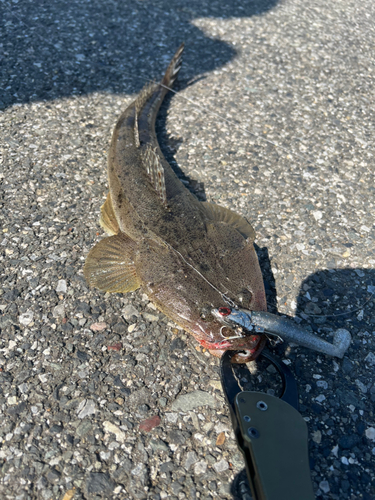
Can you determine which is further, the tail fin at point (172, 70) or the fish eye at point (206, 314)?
the tail fin at point (172, 70)

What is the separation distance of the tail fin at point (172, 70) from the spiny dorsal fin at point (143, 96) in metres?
0.17

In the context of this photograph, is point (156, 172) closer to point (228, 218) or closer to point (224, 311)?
point (228, 218)

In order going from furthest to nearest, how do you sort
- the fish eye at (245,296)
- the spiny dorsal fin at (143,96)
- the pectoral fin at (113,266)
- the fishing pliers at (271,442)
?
the spiny dorsal fin at (143,96), the pectoral fin at (113,266), the fish eye at (245,296), the fishing pliers at (271,442)

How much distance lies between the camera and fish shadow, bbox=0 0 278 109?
491 centimetres

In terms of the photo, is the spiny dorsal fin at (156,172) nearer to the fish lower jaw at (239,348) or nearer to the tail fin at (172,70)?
A: the fish lower jaw at (239,348)

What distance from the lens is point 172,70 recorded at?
498 centimetres

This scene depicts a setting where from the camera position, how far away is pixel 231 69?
5426 millimetres

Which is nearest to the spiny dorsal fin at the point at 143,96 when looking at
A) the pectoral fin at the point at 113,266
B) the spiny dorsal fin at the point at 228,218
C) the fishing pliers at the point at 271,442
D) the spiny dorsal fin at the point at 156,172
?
the spiny dorsal fin at the point at 156,172

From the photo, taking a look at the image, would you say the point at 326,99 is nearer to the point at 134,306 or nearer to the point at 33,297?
the point at 134,306

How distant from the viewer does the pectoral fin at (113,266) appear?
2934mm

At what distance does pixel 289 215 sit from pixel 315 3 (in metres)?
Result: 5.23

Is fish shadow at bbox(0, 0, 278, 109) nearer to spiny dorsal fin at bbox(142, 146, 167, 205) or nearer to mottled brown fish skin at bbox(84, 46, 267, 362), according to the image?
mottled brown fish skin at bbox(84, 46, 267, 362)

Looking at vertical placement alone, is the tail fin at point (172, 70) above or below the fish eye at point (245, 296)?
above

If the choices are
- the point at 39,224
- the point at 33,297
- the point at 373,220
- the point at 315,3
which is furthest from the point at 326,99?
the point at 33,297
